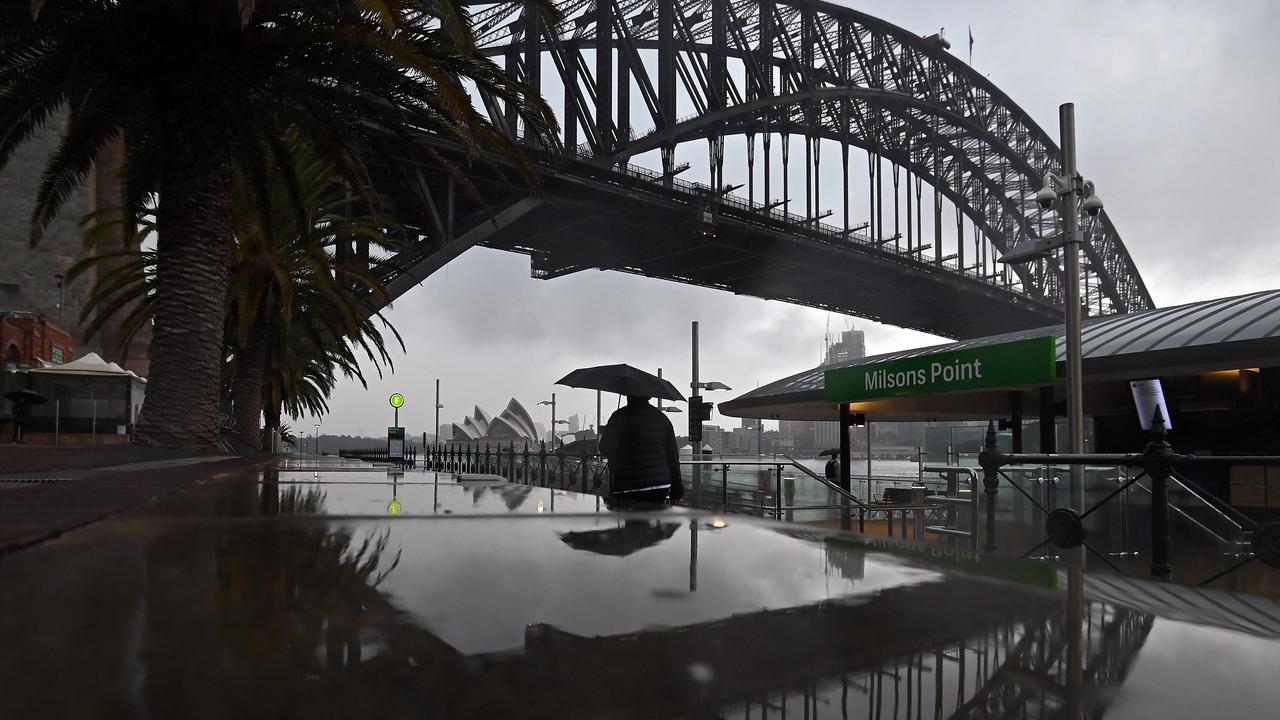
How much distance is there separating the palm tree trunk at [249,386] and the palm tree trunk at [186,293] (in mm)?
6821

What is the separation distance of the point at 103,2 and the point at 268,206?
8.49 feet

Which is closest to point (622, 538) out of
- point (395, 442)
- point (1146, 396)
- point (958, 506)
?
point (958, 506)

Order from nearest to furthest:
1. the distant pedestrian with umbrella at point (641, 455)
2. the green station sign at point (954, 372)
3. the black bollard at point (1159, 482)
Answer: the black bollard at point (1159, 482) → the distant pedestrian with umbrella at point (641, 455) → the green station sign at point (954, 372)

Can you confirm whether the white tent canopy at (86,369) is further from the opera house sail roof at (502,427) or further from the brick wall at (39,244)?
the opera house sail roof at (502,427)

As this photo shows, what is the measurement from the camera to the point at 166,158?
8789 millimetres

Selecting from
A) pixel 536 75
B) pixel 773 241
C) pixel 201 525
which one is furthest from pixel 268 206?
pixel 773 241

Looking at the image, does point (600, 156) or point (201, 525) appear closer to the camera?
point (201, 525)

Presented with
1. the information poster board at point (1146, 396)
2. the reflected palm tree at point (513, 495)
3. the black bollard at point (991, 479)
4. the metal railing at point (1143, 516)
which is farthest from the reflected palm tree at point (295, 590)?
the information poster board at point (1146, 396)

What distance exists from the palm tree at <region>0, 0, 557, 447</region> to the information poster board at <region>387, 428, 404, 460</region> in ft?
68.3

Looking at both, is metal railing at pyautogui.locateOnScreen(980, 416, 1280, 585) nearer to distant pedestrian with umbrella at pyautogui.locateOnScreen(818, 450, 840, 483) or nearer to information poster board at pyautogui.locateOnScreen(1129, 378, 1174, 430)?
information poster board at pyautogui.locateOnScreen(1129, 378, 1174, 430)

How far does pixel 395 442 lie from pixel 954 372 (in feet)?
78.3

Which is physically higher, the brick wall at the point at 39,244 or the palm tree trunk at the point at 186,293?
the brick wall at the point at 39,244

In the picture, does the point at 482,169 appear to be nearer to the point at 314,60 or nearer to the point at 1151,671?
the point at 314,60

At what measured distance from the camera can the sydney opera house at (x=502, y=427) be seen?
70.5 metres
